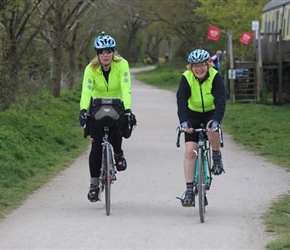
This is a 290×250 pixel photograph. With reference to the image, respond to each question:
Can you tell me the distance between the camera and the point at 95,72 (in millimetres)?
9594

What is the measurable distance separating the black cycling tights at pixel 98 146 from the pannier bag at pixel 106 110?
26 cm

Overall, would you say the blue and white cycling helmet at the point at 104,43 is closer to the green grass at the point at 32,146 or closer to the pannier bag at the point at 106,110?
the pannier bag at the point at 106,110

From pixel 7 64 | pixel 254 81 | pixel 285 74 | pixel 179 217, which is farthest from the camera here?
pixel 285 74

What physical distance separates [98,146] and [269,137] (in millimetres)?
9898

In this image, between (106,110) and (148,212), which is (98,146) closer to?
(106,110)

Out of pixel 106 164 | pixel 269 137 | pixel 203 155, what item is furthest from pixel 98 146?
pixel 269 137

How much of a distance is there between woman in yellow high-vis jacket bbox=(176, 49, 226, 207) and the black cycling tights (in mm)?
921

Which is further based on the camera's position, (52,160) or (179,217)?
(52,160)

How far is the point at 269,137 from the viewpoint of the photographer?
19.1m

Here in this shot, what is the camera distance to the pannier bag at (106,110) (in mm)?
9391

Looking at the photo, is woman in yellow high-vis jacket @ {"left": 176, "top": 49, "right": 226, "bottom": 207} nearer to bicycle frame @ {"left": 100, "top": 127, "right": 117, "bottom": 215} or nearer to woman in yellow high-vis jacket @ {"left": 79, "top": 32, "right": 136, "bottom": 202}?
woman in yellow high-vis jacket @ {"left": 79, "top": 32, "right": 136, "bottom": 202}

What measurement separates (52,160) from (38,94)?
9.28 metres

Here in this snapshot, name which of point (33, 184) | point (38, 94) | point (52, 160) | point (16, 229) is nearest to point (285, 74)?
point (38, 94)

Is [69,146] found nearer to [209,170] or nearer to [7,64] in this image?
[7,64]
